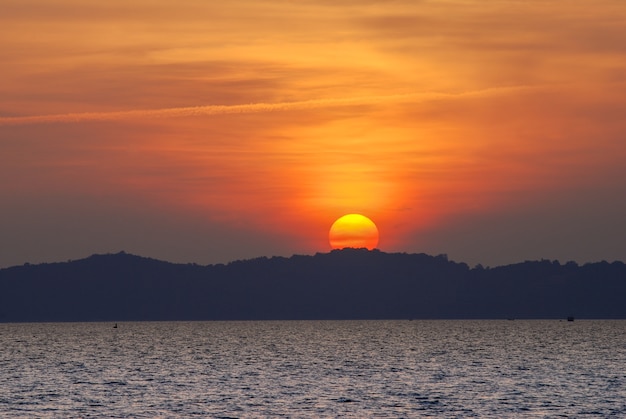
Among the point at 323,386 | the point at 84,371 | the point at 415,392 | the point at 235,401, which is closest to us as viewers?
the point at 235,401

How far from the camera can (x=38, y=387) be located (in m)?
128

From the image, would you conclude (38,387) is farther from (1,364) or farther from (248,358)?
(248,358)

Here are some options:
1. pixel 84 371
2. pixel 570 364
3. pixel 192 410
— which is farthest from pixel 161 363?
pixel 192 410

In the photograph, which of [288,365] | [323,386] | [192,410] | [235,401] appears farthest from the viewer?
[288,365]

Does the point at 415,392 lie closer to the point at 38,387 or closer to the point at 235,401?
the point at 235,401

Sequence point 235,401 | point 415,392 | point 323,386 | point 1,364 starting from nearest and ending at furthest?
point 235,401 < point 415,392 < point 323,386 < point 1,364

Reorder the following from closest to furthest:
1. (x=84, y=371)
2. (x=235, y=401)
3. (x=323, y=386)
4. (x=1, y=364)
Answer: (x=235, y=401)
(x=323, y=386)
(x=84, y=371)
(x=1, y=364)

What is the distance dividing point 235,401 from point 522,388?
121 feet

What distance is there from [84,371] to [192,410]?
6271 cm

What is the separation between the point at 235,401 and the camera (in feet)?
359

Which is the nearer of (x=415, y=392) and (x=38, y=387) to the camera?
(x=415, y=392)

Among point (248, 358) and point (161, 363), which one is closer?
point (161, 363)

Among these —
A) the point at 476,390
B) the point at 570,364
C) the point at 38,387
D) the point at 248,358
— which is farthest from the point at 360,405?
the point at 248,358

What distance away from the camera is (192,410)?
101m
